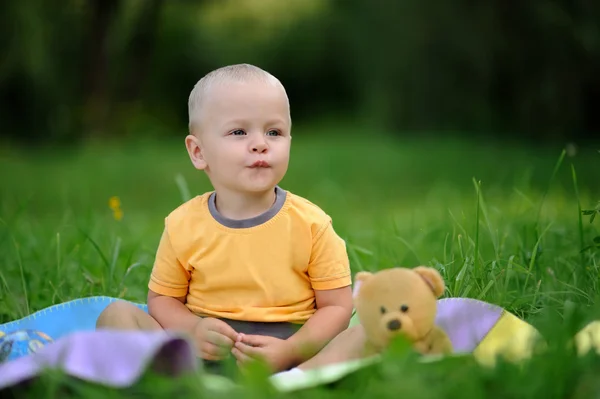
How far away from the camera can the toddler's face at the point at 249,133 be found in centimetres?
209

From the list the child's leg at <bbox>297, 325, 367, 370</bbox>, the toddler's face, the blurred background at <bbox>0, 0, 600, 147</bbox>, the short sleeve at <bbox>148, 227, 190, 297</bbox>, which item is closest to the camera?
the child's leg at <bbox>297, 325, 367, 370</bbox>

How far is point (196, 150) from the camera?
2.23 meters

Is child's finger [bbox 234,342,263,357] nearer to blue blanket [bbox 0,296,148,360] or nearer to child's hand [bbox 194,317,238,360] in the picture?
child's hand [bbox 194,317,238,360]

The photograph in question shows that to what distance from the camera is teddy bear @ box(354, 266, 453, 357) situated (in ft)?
5.74

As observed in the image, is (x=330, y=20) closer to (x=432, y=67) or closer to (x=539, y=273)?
(x=432, y=67)

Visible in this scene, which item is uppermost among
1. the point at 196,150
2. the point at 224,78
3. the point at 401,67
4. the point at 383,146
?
the point at 224,78

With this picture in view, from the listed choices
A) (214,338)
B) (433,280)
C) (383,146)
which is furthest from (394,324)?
(383,146)

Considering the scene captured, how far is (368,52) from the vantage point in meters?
10.3

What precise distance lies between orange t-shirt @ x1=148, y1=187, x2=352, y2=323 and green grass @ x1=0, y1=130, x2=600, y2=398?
417mm

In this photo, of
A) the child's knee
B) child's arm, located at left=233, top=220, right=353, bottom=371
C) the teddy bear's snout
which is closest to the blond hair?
child's arm, located at left=233, top=220, right=353, bottom=371

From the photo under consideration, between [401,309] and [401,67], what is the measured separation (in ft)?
24.8

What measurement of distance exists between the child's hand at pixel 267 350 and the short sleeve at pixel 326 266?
202mm

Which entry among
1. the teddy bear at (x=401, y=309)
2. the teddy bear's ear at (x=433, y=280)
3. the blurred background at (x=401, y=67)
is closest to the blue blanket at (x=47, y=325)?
the teddy bear at (x=401, y=309)

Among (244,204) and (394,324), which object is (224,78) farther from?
(394,324)
